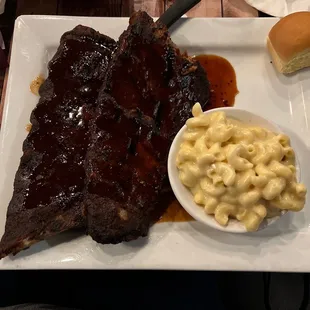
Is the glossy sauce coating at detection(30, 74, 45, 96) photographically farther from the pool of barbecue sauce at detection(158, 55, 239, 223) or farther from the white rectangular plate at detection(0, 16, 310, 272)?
the pool of barbecue sauce at detection(158, 55, 239, 223)

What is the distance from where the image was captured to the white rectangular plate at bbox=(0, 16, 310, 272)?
184cm

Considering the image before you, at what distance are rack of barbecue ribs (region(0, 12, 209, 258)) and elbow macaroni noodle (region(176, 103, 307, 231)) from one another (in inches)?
7.4

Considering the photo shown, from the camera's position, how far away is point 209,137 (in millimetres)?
1726

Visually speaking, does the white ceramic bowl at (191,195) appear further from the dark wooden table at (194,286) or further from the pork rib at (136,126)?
the dark wooden table at (194,286)

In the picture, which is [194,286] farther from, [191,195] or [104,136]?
[104,136]

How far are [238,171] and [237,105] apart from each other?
2.12 ft

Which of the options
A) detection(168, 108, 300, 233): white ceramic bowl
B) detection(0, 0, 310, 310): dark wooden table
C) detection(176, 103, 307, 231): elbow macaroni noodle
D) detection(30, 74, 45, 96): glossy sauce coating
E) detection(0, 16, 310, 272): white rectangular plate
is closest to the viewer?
detection(176, 103, 307, 231): elbow macaroni noodle

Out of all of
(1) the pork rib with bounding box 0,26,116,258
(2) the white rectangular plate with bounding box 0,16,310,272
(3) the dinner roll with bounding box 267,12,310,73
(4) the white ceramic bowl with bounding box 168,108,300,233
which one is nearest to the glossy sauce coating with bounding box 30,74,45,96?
(2) the white rectangular plate with bounding box 0,16,310,272

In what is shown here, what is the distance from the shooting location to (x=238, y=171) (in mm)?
1642

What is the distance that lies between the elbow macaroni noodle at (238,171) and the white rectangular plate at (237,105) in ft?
0.74

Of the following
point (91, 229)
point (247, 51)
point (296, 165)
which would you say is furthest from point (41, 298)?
point (247, 51)

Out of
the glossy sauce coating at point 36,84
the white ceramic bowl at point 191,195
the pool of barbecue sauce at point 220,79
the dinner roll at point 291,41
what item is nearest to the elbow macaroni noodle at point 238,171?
the white ceramic bowl at point 191,195

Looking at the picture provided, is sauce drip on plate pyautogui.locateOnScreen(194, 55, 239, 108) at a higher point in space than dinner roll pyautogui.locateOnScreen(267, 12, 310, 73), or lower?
lower

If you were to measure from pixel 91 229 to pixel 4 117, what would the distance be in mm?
792
